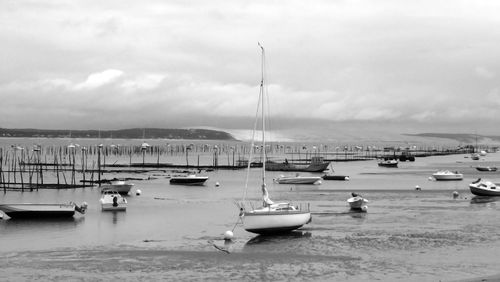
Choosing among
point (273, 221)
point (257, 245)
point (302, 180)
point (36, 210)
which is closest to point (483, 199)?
point (273, 221)

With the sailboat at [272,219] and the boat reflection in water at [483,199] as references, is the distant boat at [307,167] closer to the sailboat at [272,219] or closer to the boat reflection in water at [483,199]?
the boat reflection in water at [483,199]

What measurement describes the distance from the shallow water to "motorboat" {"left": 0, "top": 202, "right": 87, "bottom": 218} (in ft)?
2.72

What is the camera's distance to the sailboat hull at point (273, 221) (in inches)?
1404

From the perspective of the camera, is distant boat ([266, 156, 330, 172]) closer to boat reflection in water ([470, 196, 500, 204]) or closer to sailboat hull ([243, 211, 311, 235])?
boat reflection in water ([470, 196, 500, 204])

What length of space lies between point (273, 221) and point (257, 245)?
2.63 metres

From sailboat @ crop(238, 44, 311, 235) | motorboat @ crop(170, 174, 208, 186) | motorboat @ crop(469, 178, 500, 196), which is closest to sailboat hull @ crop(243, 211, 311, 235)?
sailboat @ crop(238, 44, 311, 235)

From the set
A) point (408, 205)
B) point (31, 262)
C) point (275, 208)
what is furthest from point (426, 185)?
point (31, 262)

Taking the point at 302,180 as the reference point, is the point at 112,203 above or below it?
below

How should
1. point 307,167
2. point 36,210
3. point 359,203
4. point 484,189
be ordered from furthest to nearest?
1. point 307,167
2. point 484,189
3. point 359,203
4. point 36,210

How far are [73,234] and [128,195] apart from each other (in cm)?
2926

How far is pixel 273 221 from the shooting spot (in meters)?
36.1

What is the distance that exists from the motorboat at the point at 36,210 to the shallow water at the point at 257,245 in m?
0.83

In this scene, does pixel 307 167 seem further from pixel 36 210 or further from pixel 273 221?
pixel 273 221

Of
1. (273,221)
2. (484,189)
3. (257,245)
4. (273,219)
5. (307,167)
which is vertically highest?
(307,167)
